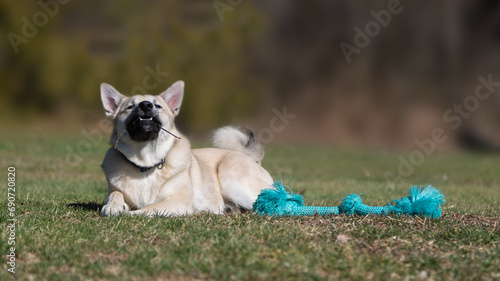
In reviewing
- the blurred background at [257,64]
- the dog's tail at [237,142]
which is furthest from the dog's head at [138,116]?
the blurred background at [257,64]

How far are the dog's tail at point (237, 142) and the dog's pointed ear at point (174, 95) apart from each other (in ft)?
2.71

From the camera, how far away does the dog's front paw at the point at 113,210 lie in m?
4.87

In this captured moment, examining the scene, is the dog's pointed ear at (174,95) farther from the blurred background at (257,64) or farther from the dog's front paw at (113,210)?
the blurred background at (257,64)

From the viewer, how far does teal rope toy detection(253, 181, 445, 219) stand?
505cm

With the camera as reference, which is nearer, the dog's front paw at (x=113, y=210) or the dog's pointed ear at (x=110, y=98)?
the dog's front paw at (x=113, y=210)

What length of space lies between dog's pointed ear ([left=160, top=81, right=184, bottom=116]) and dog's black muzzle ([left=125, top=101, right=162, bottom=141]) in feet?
1.97

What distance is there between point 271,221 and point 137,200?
1.37 m

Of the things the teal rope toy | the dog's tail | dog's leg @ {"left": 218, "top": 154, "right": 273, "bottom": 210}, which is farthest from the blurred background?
the teal rope toy

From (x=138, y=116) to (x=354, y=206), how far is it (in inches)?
81.9

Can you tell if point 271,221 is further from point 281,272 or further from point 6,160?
point 6,160

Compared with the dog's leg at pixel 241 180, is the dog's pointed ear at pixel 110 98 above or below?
above

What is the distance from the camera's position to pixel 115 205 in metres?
5.00

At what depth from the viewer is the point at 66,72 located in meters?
17.5

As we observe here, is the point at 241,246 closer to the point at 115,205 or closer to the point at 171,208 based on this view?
the point at 171,208
